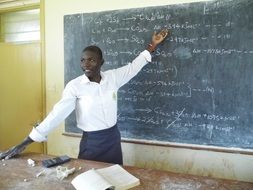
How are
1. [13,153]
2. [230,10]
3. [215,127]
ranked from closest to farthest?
[13,153] → [230,10] → [215,127]

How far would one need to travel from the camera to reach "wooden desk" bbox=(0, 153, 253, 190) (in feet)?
5.81

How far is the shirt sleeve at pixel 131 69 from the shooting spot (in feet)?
8.42

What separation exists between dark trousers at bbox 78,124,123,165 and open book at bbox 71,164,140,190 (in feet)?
1.42

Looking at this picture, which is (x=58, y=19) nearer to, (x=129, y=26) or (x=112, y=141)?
(x=129, y=26)

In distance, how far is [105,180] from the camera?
1724mm

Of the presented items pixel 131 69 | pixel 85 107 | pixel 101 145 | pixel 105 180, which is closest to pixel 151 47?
pixel 131 69

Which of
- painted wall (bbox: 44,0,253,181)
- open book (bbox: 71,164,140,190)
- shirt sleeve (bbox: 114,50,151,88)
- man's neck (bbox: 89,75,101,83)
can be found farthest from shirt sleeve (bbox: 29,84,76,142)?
painted wall (bbox: 44,0,253,181)

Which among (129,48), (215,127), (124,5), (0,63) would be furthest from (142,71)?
(0,63)

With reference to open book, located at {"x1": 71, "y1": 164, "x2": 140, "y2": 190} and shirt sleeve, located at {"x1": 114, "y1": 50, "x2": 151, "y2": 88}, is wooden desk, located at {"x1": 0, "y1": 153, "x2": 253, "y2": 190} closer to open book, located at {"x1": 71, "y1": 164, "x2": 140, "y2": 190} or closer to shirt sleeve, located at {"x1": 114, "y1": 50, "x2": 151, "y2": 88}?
open book, located at {"x1": 71, "y1": 164, "x2": 140, "y2": 190}

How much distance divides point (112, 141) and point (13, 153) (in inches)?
30.9

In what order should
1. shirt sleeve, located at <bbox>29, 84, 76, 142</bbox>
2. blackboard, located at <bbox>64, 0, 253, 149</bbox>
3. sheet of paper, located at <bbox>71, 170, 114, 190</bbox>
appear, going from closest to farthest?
sheet of paper, located at <bbox>71, 170, 114, 190</bbox>
shirt sleeve, located at <bbox>29, 84, 76, 142</bbox>
blackboard, located at <bbox>64, 0, 253, 149</bbox>

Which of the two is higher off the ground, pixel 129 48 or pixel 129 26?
pixel 129 26

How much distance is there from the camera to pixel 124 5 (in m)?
2.89

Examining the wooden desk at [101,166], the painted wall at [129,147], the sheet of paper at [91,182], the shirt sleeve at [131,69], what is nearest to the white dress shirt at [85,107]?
the shirt sleeve at [131,69]
